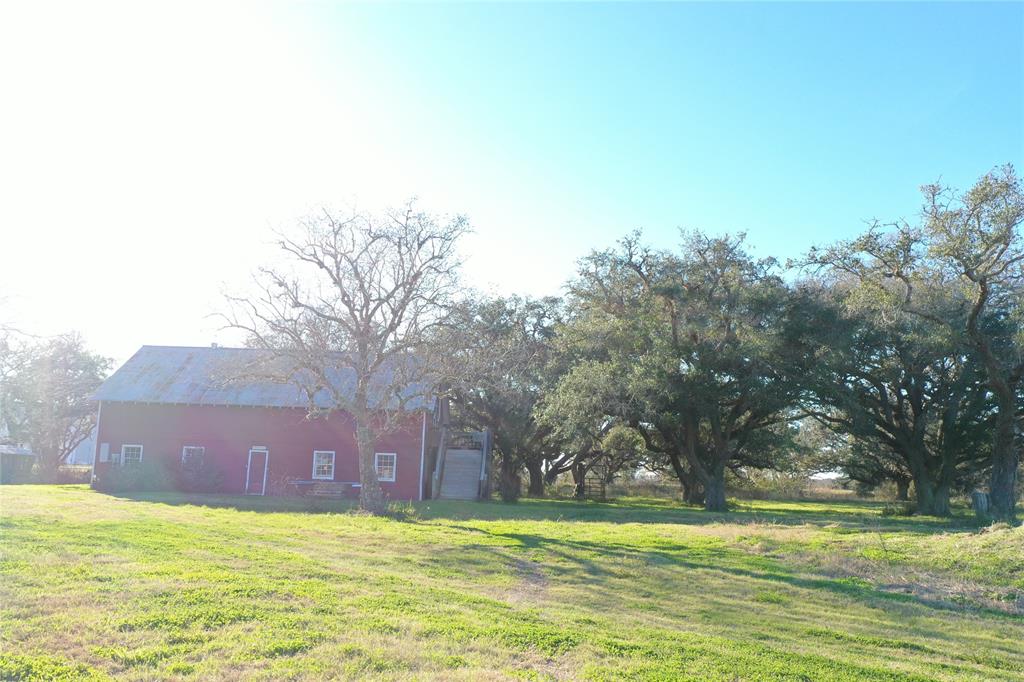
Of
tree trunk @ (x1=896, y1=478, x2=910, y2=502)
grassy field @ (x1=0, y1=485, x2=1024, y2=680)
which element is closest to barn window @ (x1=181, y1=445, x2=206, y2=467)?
grassy field @ (x1=0, y1=485, x2=1024, y2=680)

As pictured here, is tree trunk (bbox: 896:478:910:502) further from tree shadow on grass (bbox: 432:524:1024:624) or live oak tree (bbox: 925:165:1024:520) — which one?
tree shadow on grass (bbox: 432:524:1024:624)

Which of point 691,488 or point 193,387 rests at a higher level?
point 193,387

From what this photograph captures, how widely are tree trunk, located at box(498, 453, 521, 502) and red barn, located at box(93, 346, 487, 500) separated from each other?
576cm

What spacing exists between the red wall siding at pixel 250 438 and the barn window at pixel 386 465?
19cm

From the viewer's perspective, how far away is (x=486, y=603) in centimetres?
979

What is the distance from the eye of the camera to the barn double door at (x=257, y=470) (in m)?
33.2

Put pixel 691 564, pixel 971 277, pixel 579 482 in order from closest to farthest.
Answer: pixel 691 564 → pixel 971 277 → pixel 579 482

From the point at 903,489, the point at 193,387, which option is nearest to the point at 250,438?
the point at 193,387

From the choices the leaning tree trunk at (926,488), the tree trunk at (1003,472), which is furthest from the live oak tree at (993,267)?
the leaning tree trunk at (926,488)

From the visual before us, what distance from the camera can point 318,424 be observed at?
33.4 m

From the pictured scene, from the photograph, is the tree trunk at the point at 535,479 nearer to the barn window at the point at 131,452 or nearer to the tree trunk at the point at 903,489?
the barn window at the point at 131,452

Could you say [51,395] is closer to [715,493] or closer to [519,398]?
[519,398]

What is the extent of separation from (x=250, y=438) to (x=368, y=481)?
42.0ft

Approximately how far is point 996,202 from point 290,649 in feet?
63.0
